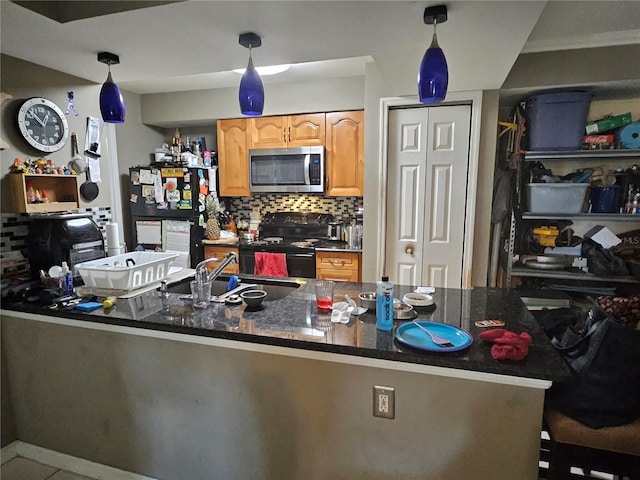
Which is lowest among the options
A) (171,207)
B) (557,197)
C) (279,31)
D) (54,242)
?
(54,242)

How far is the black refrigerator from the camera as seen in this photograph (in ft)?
11.7

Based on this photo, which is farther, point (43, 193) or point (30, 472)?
point (43, 193)

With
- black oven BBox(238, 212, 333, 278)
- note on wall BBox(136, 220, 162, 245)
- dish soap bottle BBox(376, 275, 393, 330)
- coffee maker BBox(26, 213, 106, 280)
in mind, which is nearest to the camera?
dish soap bottle BBox(376, 275, 393, 330)

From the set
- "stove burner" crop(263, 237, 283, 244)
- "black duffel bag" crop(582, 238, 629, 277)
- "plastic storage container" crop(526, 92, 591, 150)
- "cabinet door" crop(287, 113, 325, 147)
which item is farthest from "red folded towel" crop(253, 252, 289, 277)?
"black duffel bag" crop(582, 238, 629, 277)

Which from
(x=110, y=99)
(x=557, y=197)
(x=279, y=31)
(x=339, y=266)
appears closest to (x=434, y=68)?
(x=279, y=31)

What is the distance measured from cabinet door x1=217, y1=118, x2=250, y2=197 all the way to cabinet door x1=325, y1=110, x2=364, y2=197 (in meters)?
0.88

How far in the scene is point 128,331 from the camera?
5.35 ft

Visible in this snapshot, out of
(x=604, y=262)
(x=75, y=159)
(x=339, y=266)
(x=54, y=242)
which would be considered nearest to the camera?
(x=54, y=242)

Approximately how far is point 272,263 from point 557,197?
2.43 m

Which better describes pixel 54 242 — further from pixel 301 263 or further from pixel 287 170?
pixel 287 170

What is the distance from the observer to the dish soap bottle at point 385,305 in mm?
1416

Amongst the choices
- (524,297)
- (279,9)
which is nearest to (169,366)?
Answer: (279,9)

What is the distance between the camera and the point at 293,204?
4.00 metres

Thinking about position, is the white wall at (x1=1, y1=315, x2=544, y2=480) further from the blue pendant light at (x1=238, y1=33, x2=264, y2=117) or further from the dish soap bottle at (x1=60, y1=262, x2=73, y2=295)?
the blue pendant light at (x1=238, y1=33, x2=264, y2=117)
